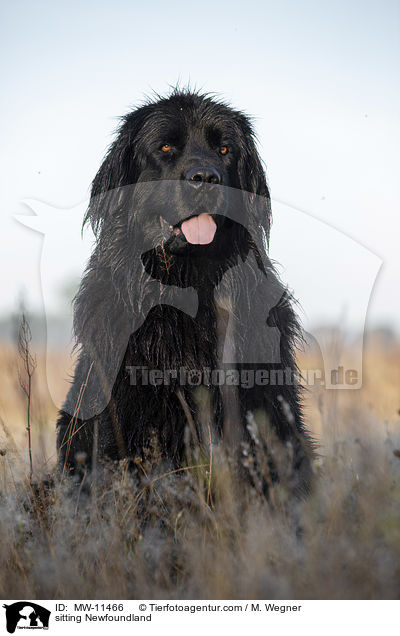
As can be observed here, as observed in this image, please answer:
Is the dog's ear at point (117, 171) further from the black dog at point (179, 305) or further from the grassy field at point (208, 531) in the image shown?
the grassy field at point (208, 531)

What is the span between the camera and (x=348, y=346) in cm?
371

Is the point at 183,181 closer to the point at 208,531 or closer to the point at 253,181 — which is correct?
the point at 253,181

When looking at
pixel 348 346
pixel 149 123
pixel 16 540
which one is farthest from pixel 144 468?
pixel 149 123

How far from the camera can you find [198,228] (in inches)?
149

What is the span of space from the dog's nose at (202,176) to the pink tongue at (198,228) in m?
0.22

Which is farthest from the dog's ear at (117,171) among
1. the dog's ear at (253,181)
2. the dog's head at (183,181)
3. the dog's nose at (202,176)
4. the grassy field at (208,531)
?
the grassy field at (208,531)

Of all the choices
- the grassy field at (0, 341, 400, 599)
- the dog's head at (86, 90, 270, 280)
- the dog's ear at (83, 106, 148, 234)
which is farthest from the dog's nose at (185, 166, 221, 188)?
the grassy field at (0, 341, 400, 599)

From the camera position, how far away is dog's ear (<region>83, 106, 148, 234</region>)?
4.12m

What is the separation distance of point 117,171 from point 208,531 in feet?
8.22

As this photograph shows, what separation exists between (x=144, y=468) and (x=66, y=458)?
57cm
